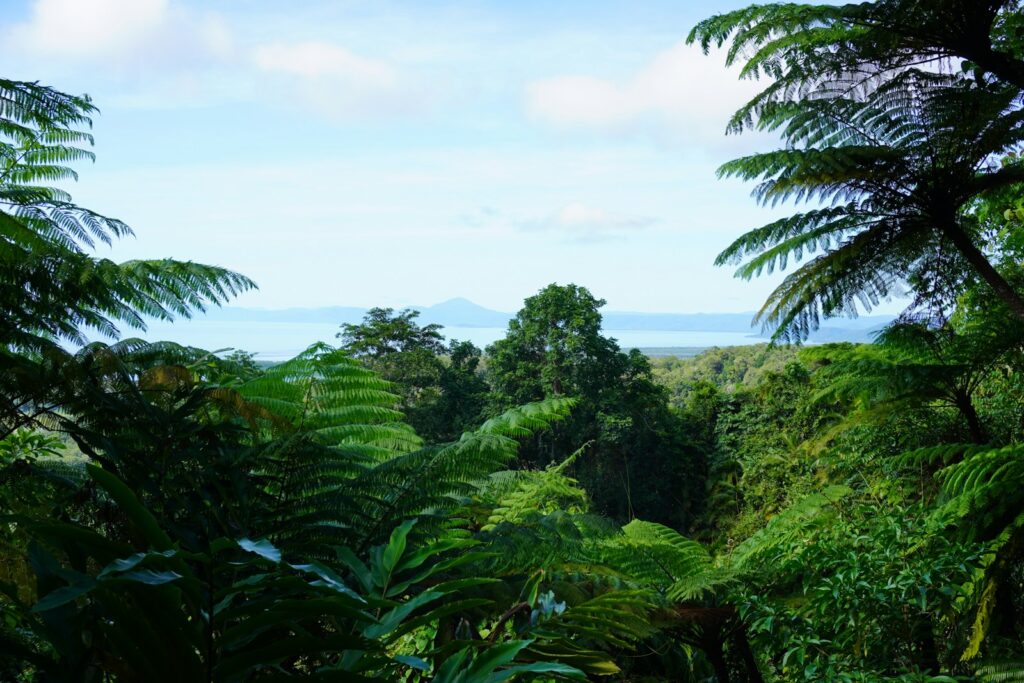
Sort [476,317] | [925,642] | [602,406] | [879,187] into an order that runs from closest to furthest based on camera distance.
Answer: [925,642], [879,187], [602,406], [476,317]

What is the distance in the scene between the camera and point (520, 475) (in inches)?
143

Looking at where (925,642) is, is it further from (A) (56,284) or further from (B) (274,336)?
(B) (274,336)

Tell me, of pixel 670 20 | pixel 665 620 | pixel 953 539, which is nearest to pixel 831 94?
pixel 670 20

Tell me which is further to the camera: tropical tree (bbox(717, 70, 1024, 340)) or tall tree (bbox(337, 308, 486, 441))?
tall tree (bbox(337, 308, 486, 441))

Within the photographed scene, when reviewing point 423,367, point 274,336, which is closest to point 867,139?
point 423,367

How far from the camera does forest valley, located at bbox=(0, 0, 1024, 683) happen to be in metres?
0.97

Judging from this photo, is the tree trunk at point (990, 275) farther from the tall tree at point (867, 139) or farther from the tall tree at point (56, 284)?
the tall tree at point (56, 284)

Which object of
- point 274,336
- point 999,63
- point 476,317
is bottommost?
point 274,336

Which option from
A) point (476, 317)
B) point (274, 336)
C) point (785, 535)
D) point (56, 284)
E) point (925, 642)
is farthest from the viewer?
point (476, 317)

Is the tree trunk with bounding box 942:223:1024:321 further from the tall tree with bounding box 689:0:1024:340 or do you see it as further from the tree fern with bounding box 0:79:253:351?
the tree fern with bounding box 0:79:253:351

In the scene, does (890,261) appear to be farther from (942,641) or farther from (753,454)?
(753,454)

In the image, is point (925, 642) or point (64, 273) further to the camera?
point (925, 642)

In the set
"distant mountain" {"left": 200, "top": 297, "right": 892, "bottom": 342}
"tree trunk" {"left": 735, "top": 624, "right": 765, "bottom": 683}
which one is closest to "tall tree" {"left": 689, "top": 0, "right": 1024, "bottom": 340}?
A: "tree trunk" {"left": 735, "top": 624, "right": 765, "bottom": 683}

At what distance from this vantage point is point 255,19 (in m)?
3.91
